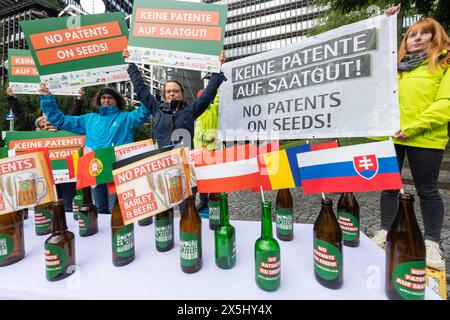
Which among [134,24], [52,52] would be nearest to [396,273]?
[134,24]

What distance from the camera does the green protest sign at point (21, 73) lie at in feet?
9.34

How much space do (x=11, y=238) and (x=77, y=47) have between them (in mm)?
1830

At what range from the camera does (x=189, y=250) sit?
3.14ft

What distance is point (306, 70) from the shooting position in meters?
1.65

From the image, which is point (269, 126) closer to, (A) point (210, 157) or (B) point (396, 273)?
(A) point (210, 157)

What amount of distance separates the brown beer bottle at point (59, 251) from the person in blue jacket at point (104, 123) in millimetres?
1528

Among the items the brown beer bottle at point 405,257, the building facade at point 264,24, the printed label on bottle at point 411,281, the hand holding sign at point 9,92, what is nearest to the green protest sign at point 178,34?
the brown beer bottle at point 405,257

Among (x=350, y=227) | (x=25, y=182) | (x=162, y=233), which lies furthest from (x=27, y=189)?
(x=350, y=227)

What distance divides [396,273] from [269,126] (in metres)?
1.21

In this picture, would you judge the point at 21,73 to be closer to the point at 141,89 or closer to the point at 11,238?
the point at 141,89

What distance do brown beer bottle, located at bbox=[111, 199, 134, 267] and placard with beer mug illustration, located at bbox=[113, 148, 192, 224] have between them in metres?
0.12

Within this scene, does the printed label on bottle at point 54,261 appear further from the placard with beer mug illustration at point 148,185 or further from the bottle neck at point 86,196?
the bottle neck at point 86,196
